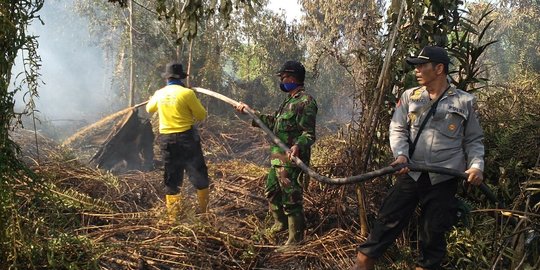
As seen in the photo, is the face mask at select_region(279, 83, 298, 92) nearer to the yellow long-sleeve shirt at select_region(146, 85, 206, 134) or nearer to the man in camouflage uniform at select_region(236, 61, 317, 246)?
the man in camouflage uniform at select_region(236, 61, 317, 246)

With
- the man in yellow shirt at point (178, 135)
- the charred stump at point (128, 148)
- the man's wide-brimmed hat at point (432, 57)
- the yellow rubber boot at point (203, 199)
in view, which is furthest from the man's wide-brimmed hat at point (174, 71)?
the charred stump at point (128, 148)

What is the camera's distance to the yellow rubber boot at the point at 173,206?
13.1 ft

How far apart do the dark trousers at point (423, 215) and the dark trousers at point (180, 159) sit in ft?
7.55

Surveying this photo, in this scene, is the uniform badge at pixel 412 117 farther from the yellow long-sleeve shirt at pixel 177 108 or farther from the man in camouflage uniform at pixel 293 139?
the yellow long-sleeve shirt at pixel 177 108

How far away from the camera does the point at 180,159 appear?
15.1 feet

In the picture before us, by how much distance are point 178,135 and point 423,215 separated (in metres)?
2.80

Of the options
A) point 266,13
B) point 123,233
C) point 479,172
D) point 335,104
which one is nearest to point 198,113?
point 123,233

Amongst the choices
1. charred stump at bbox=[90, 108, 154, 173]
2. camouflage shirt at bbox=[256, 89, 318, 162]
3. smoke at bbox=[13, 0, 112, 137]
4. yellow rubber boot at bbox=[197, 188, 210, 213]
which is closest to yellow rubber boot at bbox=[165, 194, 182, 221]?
yellow rubber boot at bbox=[197, 188, 210, 213]

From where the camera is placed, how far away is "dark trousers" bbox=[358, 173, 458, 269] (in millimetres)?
2771

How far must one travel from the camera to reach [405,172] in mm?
2619

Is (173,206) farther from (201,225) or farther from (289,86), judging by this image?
(289,86)

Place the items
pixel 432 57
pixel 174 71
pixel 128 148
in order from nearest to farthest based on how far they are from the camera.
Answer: pixel 432 57 < pixel 174 71 < pixel 128 148

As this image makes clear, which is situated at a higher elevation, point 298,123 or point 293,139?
point 298,123

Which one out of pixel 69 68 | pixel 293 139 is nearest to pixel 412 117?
pixel 293 139
